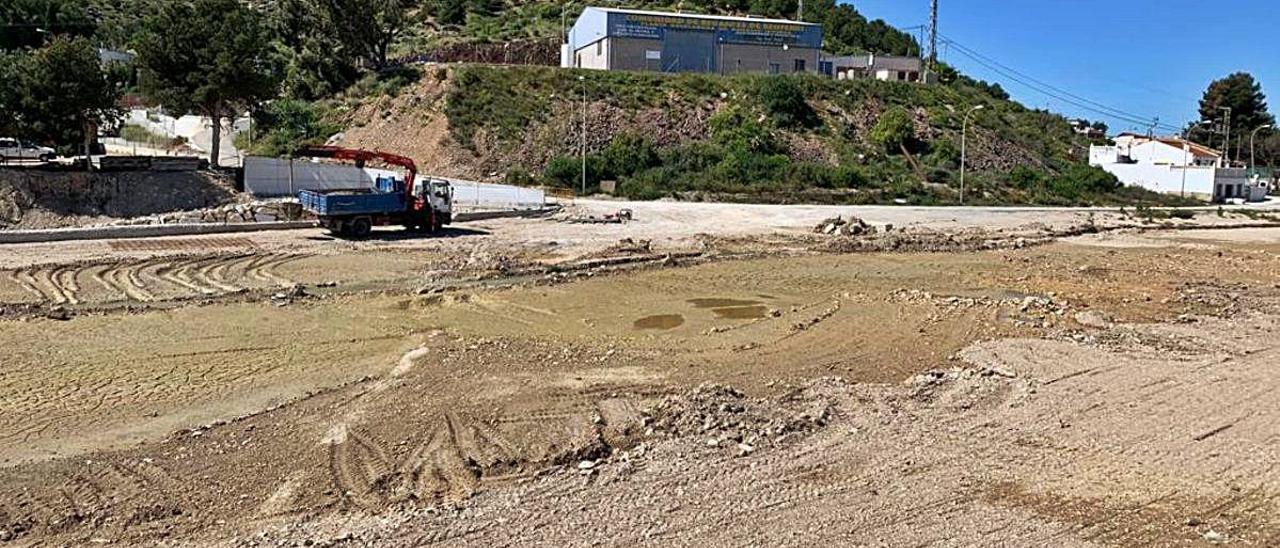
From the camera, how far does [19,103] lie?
39.5 meters

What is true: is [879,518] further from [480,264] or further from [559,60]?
[559,60]

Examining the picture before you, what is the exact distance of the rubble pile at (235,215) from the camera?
3491 centimetres

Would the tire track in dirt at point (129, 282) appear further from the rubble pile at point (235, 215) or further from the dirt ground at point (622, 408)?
the rubble pile at point (235, 215)

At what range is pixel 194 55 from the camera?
139 feet

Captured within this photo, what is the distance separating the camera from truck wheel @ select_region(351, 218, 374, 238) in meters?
32.0

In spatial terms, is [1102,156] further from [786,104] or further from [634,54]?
[634,54]

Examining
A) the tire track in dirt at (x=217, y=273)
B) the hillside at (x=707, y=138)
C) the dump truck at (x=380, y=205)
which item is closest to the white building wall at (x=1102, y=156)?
the hillside at (x=707, y=138)

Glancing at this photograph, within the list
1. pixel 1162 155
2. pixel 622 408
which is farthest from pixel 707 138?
pixel 622 408

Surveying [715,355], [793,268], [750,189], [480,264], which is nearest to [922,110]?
[750,189]

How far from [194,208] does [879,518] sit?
36.5 metres

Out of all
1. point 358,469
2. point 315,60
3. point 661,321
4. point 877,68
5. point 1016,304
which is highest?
point 877,68

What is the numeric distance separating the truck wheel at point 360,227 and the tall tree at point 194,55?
14.1 m

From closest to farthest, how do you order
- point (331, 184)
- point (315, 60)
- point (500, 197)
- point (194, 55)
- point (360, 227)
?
point (360, 227)
point (194, 55)
point (500, 197)
point (331, 184)
point (315, 60)

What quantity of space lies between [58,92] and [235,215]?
10733 millimetres
